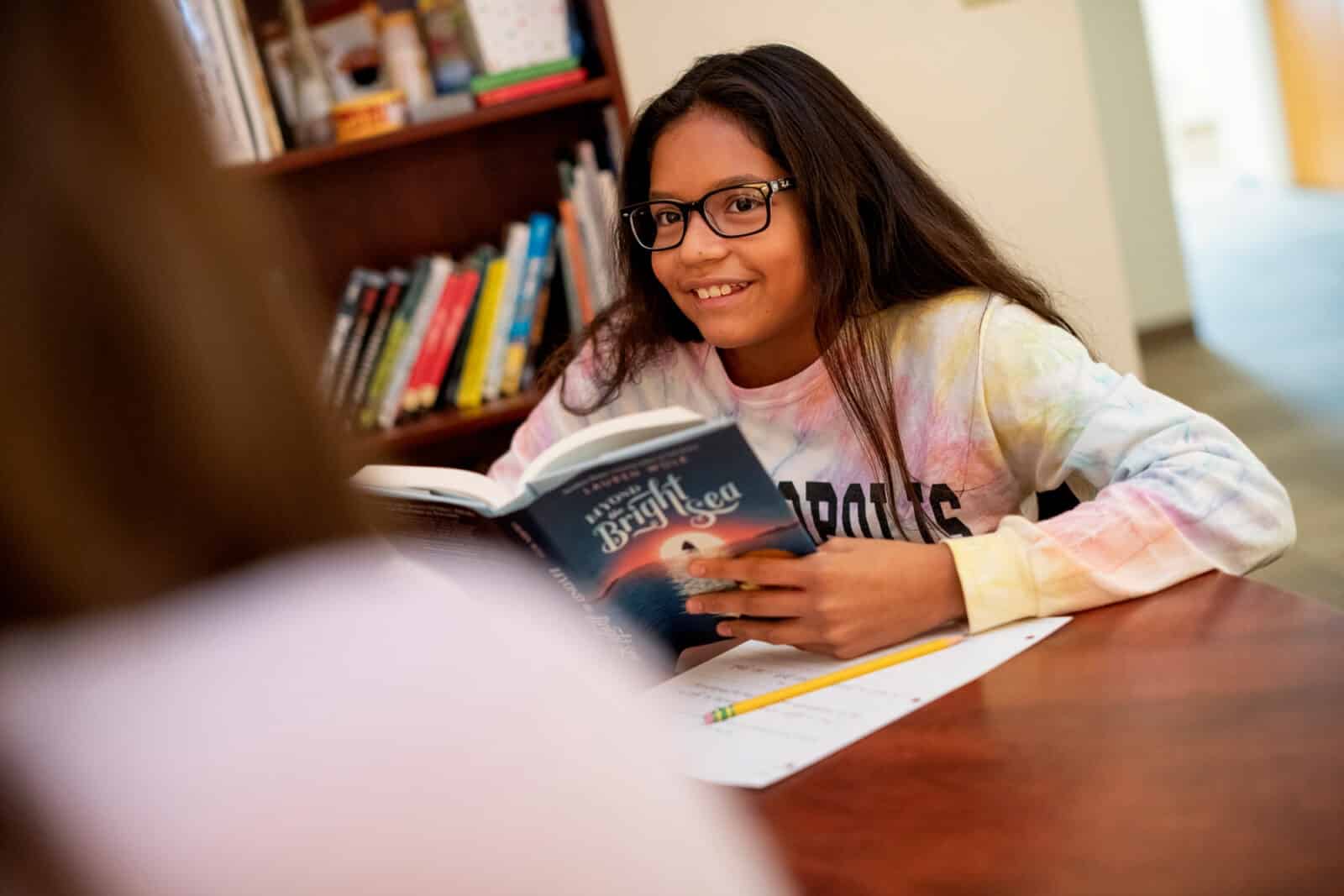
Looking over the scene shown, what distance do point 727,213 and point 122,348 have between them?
1123 mm

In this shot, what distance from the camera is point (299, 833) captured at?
41 centimetres

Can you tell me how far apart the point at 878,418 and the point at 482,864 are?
1.05 meters

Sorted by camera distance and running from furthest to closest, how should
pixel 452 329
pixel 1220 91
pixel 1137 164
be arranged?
1. pixel 1220 91
2. pixel 1137 164
3. pixel 452 329

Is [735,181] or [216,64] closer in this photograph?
[735,181]

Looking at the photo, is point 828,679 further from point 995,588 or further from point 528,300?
point 528,300

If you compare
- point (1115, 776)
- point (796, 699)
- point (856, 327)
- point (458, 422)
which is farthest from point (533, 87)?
point (1115, 776)

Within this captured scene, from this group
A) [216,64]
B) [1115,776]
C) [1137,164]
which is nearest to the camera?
[1115,776]

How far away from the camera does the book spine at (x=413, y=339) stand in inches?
95.3

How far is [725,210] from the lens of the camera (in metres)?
1.48

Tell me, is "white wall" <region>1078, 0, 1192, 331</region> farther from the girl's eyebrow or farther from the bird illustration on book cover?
the bird illustration on book cover

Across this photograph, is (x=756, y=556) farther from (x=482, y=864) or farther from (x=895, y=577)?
(x=482, y=864)

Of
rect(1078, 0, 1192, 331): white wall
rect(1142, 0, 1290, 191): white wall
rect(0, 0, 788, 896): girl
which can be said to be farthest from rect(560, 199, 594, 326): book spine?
rect(1142, 0, 1290, 191): white wall

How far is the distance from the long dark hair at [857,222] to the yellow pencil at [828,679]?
1.07ft

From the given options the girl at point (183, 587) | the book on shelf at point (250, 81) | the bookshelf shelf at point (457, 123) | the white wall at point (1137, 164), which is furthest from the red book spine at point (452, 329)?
the white wall at point (1137, 164)
